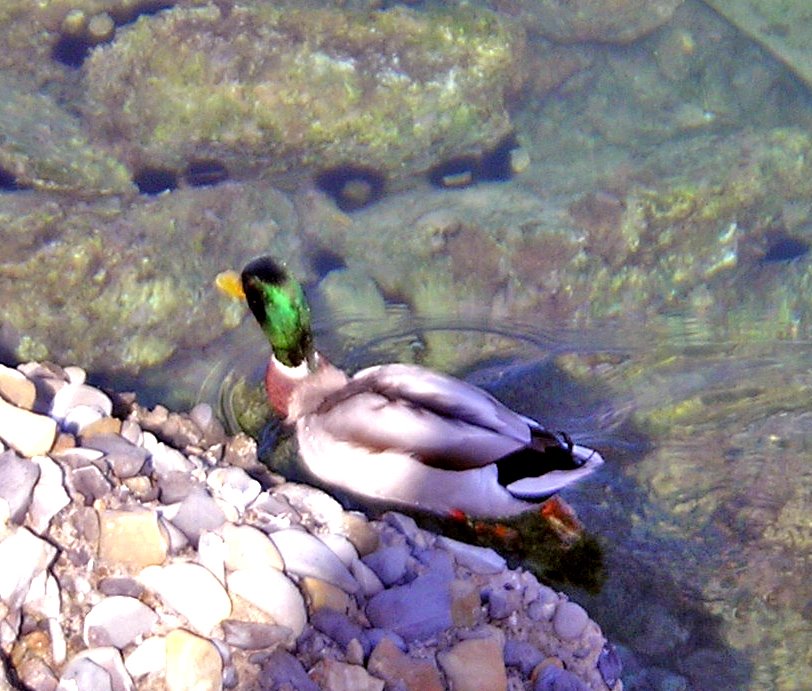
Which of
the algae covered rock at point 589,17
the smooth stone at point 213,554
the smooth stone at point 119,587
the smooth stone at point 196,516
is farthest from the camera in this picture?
the algae covered rock at point 589,17

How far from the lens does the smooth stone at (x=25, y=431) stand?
2080mm

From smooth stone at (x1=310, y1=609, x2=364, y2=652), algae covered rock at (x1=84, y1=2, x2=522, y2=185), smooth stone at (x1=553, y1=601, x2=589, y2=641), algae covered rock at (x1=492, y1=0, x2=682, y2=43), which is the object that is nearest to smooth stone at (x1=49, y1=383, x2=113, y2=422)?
smooth stone at (x1=310, y1=609, x2=364, y2=652)

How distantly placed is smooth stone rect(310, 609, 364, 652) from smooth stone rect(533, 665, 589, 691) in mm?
508

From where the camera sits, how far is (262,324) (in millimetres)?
2941

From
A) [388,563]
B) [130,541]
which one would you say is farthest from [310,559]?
[130,541]

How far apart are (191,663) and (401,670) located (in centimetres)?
49

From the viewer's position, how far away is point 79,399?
257 cm

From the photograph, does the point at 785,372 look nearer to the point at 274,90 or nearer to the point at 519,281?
the point at 519,281

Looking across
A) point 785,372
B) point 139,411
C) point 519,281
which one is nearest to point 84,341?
point 139,411

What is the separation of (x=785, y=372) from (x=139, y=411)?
328cm

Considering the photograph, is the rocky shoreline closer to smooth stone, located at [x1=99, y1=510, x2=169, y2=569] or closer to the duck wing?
smooth stone, located at [x1=99, y1=510, x2=169, y2=569]

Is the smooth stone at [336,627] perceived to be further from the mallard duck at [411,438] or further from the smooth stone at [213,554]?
the mallard duck at [411,438]

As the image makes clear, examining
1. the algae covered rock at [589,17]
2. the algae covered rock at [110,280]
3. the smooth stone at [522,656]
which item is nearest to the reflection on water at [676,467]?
the algae covered rock at [110,280]

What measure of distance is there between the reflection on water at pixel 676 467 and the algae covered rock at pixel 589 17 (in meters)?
4.20
